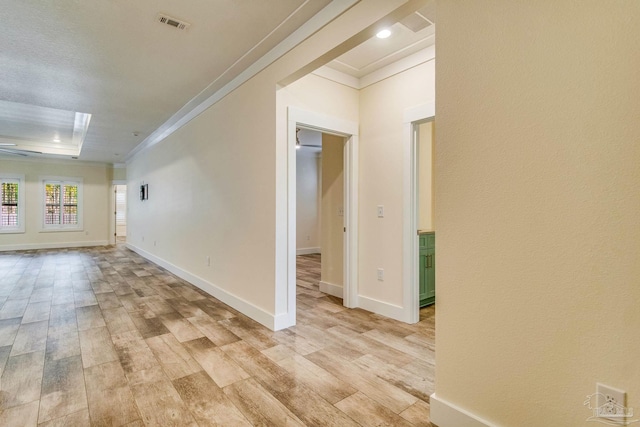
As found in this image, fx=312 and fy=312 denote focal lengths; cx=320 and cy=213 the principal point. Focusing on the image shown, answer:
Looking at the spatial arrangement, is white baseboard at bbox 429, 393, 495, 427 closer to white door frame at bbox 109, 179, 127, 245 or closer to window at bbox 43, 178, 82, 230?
white door frame at bbox 109, 179, 127, 245

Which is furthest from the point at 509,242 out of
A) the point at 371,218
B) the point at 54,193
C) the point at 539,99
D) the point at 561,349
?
the point at 54,193

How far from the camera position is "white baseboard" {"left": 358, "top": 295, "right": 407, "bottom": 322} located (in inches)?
121

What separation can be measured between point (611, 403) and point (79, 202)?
11.7 metres

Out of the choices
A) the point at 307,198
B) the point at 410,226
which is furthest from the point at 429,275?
the point at 307,198

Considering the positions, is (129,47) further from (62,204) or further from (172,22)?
(62,204)

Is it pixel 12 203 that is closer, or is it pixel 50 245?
pixel 12 203

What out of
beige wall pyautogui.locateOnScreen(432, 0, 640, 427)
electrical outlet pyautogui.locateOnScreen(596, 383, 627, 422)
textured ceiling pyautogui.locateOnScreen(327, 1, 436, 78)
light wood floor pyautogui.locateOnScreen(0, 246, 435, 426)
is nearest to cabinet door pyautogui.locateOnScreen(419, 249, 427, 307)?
light wood floor pyautogui.locateOnScreen(0, 246, 435, 426)

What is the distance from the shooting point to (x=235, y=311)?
133 inches

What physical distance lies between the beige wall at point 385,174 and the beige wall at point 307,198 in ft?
14.2

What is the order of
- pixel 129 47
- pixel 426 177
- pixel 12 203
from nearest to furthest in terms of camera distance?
pixel 129 47 < pixel 426 177 < pixel 12 203

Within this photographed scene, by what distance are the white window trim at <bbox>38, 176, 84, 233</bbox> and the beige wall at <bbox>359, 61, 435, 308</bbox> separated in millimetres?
9594

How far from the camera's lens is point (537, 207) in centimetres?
126

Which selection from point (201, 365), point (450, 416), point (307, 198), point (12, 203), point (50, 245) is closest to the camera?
point (450, 416)

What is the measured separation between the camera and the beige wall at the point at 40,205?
844 cm
